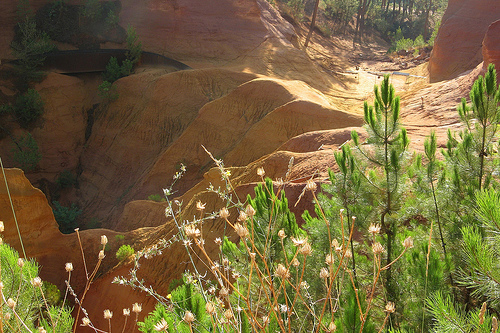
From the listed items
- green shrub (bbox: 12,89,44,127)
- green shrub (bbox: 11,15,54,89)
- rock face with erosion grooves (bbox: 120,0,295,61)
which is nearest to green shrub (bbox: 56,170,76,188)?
green shrub (bbox: 12,89,44,127)

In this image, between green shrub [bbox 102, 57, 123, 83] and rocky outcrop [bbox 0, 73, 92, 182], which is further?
green shrub [bbox 102, 57, 123, 83]

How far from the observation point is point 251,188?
372 inches

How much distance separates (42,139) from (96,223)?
25.6 ft

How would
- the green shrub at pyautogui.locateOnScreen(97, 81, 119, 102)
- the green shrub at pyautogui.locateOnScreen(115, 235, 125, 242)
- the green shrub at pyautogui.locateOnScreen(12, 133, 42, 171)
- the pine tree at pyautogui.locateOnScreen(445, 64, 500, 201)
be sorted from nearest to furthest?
the pine tree at pyautogui.locateOnScreen(445, 64, 500, 201) → the green shrub at pyautogui.locateOnScreen(115, 235, 125, 242) → the green shrub at pyautogui.locateOnScreen(12, 133, 42, 171) → the green shrub at pyautogui.locateOnScreen(97, 81, 119, 102)

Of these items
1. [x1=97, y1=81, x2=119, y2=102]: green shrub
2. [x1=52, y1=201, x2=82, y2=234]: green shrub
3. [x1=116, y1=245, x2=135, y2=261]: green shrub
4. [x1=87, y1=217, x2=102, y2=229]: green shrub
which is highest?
[x1=97, y1=81, x2=119, y2=102]: green shrub

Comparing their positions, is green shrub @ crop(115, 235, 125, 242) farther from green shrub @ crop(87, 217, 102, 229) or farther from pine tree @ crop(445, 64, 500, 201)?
pine tree @ crop(445, 64, 500, 201)

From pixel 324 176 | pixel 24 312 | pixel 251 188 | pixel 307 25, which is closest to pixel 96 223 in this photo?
pixel 251 188

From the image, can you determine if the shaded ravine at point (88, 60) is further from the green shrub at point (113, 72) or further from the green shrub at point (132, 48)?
the green shrub at point (113, 72)

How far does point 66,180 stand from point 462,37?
78.9ft

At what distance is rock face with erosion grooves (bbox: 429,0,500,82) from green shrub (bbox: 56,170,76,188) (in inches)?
868

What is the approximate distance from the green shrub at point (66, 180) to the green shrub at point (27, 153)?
1.48 m

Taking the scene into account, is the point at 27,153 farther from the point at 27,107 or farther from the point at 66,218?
the point at 66,218

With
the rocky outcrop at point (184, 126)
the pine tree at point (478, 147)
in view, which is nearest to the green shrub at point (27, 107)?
the rocky outcrop at point (184, 126)

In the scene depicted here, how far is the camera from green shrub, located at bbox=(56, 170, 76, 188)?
22.3 metres
